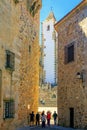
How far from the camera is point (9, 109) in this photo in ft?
47.0

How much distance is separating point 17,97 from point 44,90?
105 feet

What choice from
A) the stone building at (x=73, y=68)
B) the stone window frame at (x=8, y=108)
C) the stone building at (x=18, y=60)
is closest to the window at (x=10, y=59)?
the stone building at (x=18, y=60)

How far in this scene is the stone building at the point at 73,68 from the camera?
57.0 feet

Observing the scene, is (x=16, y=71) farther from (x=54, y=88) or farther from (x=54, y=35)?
(x=54, y=35)

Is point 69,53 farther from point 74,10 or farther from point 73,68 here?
point 74,10

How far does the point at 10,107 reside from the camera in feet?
47.3

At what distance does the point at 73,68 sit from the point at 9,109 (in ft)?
18.6

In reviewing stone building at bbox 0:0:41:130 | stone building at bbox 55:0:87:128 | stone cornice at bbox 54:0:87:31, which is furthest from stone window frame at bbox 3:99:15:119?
stone cornice at bbox 54:0:87:31

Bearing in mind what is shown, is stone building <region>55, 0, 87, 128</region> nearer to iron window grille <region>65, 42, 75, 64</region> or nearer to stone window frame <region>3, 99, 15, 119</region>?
iron window grille <region>65, 42, 75, 64</region>

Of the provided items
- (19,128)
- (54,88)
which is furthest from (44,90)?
(19,128)

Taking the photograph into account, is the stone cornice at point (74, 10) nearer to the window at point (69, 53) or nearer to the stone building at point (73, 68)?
the stone building at point (73, 68)

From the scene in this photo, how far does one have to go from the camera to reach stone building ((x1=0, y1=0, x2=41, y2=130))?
44.0ft

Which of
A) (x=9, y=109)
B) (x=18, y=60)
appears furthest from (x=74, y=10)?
(x=9, y=109)

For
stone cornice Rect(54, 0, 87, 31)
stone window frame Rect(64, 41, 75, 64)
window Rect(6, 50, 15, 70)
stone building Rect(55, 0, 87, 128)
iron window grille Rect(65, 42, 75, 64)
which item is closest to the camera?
window Rect(6, 50, 15, 70)
